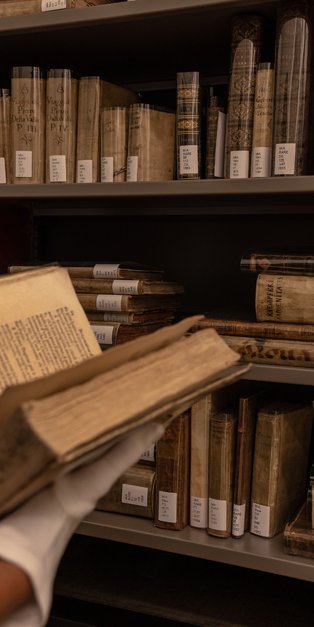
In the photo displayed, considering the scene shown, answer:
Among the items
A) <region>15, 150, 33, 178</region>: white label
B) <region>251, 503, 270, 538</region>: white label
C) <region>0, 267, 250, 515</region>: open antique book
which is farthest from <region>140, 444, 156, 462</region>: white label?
<region>0, 267, 250, 515</region>: open antique book

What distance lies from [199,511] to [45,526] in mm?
911

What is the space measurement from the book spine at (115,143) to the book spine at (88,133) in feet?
0.08

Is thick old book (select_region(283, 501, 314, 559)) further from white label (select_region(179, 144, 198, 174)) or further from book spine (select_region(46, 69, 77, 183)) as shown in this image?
book spine (select_region(46, 69, 77, 183))

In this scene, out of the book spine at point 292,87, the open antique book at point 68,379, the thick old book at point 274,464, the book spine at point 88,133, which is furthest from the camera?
the book spine at point 88,133

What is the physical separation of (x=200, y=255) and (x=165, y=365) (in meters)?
1.18

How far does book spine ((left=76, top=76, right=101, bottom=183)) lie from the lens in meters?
1.37

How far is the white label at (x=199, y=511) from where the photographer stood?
1.32 m

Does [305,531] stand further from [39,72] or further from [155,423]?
[39,72]

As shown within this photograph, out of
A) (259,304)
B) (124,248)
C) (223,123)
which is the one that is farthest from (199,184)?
(124,248)

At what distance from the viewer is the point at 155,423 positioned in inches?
20.9

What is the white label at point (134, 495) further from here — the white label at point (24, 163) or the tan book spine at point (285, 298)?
the white label at point (24, 163)

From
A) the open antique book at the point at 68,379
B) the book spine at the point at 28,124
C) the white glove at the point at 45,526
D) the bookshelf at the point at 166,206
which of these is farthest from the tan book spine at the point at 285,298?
the white glove at the point at 45,526

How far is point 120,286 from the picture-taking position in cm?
140

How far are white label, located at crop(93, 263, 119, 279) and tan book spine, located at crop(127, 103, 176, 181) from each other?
193 millimetres
